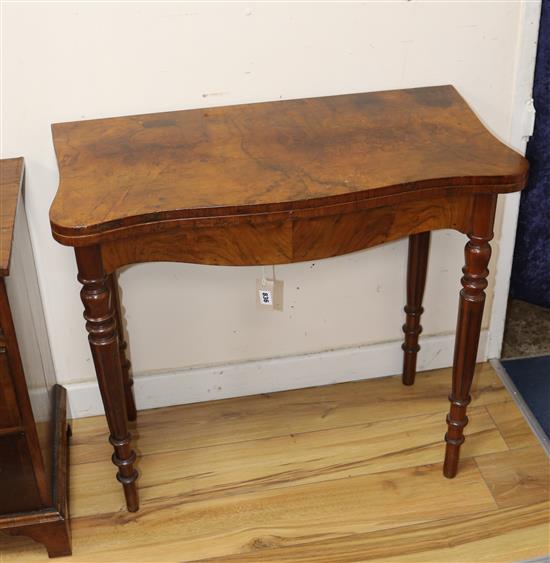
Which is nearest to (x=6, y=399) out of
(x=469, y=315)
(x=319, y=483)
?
(x=319, y=483)

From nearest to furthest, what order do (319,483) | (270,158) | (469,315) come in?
(270,158), (469,315), (319,483)

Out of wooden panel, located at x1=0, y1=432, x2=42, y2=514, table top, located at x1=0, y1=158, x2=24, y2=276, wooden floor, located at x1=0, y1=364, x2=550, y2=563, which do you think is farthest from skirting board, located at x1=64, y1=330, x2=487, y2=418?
table top, located at x1=0, y1=158, x2=24, y2=276

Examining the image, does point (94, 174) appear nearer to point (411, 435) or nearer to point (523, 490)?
point (411, 435)

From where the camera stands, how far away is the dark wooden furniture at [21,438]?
153 cm

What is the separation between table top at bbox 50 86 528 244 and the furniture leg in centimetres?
39

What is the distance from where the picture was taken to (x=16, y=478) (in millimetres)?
1659

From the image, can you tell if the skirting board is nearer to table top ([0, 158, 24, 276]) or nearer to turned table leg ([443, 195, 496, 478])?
turned table leg ([443, 195, 496, 478])

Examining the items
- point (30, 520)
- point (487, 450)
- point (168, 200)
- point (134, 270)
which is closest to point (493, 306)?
point (487, 450)

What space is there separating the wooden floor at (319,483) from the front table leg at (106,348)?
0.42 feet

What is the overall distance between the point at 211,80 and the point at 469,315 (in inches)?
28.2

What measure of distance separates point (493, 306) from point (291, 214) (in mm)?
946

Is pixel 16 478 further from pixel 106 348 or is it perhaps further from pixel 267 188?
pixel 267 188

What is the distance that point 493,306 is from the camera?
7.23 ft

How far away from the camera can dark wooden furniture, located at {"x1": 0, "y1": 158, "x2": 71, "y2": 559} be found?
1.53 metres
